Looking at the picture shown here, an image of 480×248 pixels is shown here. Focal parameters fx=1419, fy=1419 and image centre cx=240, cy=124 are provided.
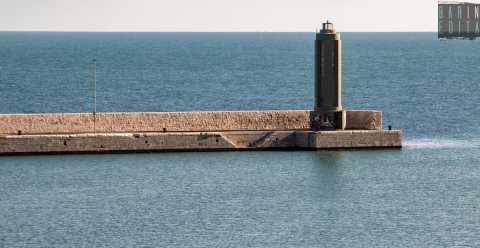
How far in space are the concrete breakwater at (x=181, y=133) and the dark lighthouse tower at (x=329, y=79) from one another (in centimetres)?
95

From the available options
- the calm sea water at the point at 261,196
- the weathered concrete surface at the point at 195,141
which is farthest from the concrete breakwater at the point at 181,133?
the calm sea water at the point at 261,196

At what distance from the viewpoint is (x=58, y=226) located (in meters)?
57.2

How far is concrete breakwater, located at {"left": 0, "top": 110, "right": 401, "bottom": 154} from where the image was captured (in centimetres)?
7388

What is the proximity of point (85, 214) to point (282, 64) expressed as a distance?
136 m

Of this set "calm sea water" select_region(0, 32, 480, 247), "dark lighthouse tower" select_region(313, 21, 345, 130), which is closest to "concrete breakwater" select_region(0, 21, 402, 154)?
"dark lighthouse tower" select_region(313, 21, 345, 130)

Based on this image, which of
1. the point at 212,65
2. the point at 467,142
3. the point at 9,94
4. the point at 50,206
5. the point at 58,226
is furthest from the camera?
the point at 212,65

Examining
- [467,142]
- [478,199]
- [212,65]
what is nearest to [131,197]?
[478,199]

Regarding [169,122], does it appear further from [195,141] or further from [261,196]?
[261,196]

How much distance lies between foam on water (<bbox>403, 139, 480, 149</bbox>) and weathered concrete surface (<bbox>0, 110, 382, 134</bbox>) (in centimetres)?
443

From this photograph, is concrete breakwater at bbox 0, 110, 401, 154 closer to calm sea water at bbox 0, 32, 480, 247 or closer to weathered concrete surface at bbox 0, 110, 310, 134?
weathered concrete surface at bbox 0, 110, 310, 134

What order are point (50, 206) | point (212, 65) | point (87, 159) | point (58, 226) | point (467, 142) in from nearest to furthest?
point (58, 226) → point (50, 206) → point (87, 159) → point (467, 142) → point (212, 65)

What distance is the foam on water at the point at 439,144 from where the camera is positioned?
81188 mm

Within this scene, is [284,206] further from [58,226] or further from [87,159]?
[87,159]

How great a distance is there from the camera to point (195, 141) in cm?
7512
